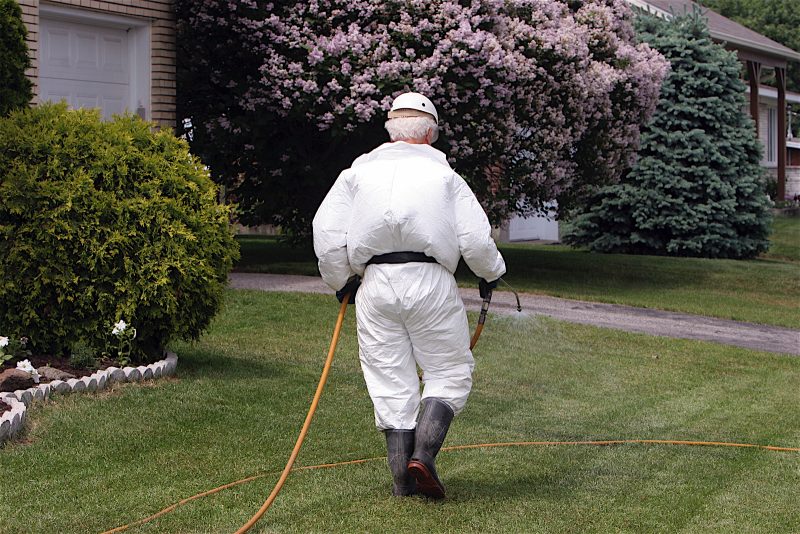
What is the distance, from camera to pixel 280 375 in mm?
8391

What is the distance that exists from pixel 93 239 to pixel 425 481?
3305 millimetres

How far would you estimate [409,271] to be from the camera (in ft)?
17.5

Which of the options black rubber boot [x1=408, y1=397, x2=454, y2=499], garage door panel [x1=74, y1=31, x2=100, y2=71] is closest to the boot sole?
black rubber boot [x1=408, y1=397, x2=454, y2=499]

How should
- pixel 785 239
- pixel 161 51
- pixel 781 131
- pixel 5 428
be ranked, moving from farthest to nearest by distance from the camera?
1. pixel 781 131
2. pixel 785 239
3. pixel 161 51
4. pixel 5 428

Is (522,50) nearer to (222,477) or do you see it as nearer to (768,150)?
(222,477)

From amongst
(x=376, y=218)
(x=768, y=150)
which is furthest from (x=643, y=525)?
(x=768, y=150)

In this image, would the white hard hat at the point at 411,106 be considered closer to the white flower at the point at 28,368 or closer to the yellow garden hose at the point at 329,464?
the yellow garden hose at the point at 329,464

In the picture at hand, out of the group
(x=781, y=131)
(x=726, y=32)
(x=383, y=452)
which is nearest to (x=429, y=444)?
(x=383, y=452)

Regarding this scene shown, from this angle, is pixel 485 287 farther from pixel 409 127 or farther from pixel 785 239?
pixel 785 239

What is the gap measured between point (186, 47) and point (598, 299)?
20.0 ft

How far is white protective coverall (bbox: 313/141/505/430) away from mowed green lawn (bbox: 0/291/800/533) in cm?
59

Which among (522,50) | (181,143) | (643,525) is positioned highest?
(522,50)

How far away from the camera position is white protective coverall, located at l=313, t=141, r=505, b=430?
528 cm

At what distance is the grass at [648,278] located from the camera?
48.3 feet
